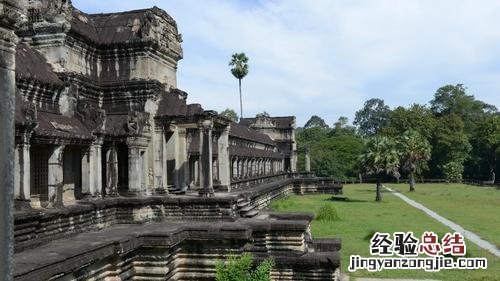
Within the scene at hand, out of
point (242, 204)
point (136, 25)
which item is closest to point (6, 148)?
point (242, 204)

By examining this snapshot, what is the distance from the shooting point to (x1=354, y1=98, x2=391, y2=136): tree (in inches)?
5187

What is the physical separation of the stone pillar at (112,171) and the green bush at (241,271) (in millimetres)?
4257

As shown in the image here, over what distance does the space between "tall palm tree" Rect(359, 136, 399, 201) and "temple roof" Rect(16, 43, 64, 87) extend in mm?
29323

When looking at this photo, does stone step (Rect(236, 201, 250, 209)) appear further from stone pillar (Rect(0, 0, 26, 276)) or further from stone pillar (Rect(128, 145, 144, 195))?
stone pillar (Rect(0, 0, 26, 276))

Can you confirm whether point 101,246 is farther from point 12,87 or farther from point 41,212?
point 12,87

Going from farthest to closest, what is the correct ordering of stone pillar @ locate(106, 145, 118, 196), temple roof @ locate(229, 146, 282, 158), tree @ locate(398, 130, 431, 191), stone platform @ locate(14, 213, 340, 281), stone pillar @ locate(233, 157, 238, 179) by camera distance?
tree @ locate(398, 130, 431, 191) → stone pillar @ locate(233, 157, 238, 179) → temple roof @ locate(229, 146, 282, 158) → stone pillar @ locate(106, 145, 118, 196) → stone platform @ locate(14, 213, 340, 281)

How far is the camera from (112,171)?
1293 cm

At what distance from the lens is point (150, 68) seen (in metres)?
14.1

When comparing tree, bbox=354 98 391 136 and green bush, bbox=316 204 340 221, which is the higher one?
tree, bbox=354 98 391 136

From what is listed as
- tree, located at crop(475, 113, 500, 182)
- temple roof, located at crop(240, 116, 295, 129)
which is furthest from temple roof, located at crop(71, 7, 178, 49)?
tree, located at crop(475, 113, 500, 182)

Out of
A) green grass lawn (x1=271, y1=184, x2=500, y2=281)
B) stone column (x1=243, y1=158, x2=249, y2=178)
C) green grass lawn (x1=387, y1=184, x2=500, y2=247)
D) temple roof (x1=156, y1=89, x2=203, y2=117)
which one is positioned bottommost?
green grass lawn (x1=387, y1=184, x2=500, y2=247)

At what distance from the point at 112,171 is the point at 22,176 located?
393 cm

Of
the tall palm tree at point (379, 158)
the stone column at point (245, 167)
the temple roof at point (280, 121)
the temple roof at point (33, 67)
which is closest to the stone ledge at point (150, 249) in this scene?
the temple roof at point (33, 67)

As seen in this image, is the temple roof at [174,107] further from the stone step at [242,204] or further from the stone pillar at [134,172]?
the stone step at [242,204]
